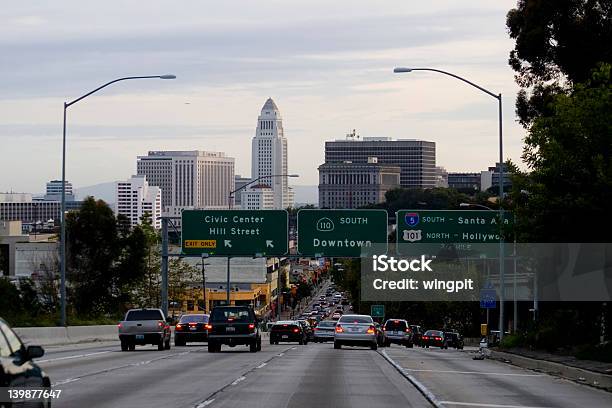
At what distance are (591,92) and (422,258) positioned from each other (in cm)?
5013

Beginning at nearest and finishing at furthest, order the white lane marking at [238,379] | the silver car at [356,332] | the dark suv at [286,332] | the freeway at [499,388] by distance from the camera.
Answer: the freeway at [499,388]
the white lane marking at [238,379]
the silver car at [356,332]
the dark suv at [286,332]

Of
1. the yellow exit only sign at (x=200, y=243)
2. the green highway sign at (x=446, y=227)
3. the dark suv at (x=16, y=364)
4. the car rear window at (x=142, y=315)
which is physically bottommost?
the car rear window at (x=142, y=315)

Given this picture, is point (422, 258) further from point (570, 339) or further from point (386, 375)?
point (386, 375)

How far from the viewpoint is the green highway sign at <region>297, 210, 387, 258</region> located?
62.5m

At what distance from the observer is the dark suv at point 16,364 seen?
41.3 ft

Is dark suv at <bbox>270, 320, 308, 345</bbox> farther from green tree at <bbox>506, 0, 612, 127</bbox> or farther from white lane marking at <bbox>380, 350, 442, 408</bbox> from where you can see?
white lane marking at <bbox>380, 350, 442, 408</bbox>

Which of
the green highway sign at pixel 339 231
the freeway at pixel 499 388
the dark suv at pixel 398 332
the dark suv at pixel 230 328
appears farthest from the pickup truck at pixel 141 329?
the dark suv at pixel 398 332

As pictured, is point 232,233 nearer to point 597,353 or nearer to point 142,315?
point 142,315

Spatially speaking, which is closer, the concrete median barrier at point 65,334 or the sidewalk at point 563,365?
the sidewalk at point 563,365

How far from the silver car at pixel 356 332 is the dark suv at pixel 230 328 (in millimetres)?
5728


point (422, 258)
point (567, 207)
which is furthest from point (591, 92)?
point (422, 258)

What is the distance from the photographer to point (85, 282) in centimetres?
8694

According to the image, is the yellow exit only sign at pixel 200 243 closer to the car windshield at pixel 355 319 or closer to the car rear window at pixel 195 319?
the car rear window at pixel 195 319

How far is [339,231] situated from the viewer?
6266 centimetres
